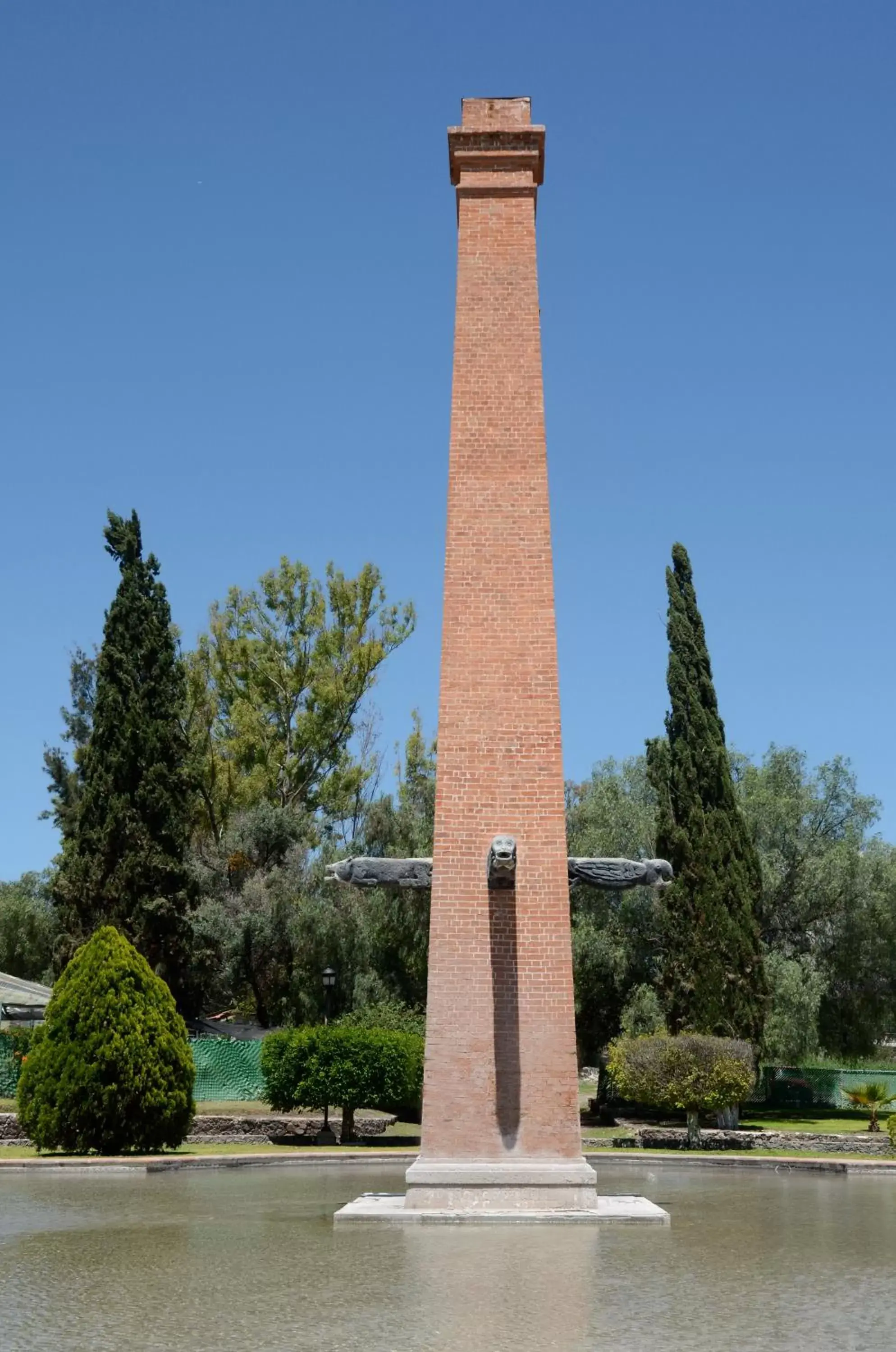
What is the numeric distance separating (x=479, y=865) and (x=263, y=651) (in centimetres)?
2742

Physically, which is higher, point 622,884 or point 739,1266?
point 622,884

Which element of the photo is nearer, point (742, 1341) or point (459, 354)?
point (742, 1341)

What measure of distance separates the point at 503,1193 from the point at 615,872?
308 centimetres

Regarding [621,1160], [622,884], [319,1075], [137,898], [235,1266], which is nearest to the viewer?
[235,1266]

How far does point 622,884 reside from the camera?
43.2 ft

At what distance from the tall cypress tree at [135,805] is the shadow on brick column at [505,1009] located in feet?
57.9

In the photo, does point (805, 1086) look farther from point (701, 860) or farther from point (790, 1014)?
point (701, 860)

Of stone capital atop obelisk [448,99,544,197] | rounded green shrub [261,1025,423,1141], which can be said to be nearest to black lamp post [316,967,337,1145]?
rounded green shrub [261,1025,423,1141]

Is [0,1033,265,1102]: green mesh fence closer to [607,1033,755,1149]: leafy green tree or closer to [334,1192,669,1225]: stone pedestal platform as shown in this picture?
[607,1033,755,1149]: leafy green tree

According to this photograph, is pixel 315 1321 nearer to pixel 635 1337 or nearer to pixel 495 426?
pixel 635 1337

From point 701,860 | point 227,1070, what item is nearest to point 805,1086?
point 701,860

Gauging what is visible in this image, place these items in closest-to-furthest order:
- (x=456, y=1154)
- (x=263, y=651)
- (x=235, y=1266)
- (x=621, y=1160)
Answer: (x=235, y=1266) → (x=456, y=1154) → (x=621, y=1160) → (x=263, y=651)

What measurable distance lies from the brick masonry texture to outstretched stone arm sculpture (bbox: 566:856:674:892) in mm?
675

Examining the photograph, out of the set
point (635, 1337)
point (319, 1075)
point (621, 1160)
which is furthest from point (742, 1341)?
point (319, 1075)
